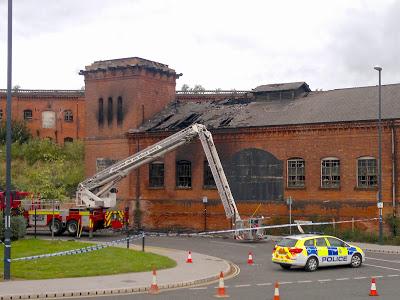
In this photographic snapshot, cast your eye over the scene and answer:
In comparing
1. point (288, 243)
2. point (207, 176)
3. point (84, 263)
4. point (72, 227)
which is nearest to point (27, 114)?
point (207, 176)

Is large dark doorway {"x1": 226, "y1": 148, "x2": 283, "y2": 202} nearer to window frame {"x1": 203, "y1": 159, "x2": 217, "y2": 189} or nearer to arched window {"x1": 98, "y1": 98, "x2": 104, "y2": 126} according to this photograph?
window frame {"x1": 203, "y1": 159, "x2": 217, "y2": 189}

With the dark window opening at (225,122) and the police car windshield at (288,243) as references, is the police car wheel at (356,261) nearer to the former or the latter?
the police car windshield at (288,243)

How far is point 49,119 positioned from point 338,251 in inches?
2168

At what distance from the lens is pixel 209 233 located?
4162 cm

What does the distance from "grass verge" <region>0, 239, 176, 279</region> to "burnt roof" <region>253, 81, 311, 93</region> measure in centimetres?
2171

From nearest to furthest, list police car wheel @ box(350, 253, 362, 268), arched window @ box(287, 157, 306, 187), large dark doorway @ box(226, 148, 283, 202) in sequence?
police car wheel @ box(350, 253, 362, 268), arched window @ box(287, 157, 306, 187), large dark doorway @ box(226, 148, 283, 202)

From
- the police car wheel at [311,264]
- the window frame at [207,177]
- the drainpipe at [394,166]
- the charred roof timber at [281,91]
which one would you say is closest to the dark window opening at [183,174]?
the window frame at [207,177]

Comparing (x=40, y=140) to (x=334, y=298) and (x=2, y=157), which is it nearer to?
(x=2, y=157)

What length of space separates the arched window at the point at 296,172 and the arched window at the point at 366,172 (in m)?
3.67

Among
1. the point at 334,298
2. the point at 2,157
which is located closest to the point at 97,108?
the point at 2,157

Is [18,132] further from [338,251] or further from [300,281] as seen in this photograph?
[300,281]

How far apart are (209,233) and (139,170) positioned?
9.09 meters

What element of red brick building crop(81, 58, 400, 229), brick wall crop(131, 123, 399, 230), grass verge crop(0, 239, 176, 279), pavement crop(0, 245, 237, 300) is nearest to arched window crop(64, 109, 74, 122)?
red brick building crop(81, 58, 400, 229)

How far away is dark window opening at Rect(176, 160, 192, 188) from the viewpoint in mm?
45875
